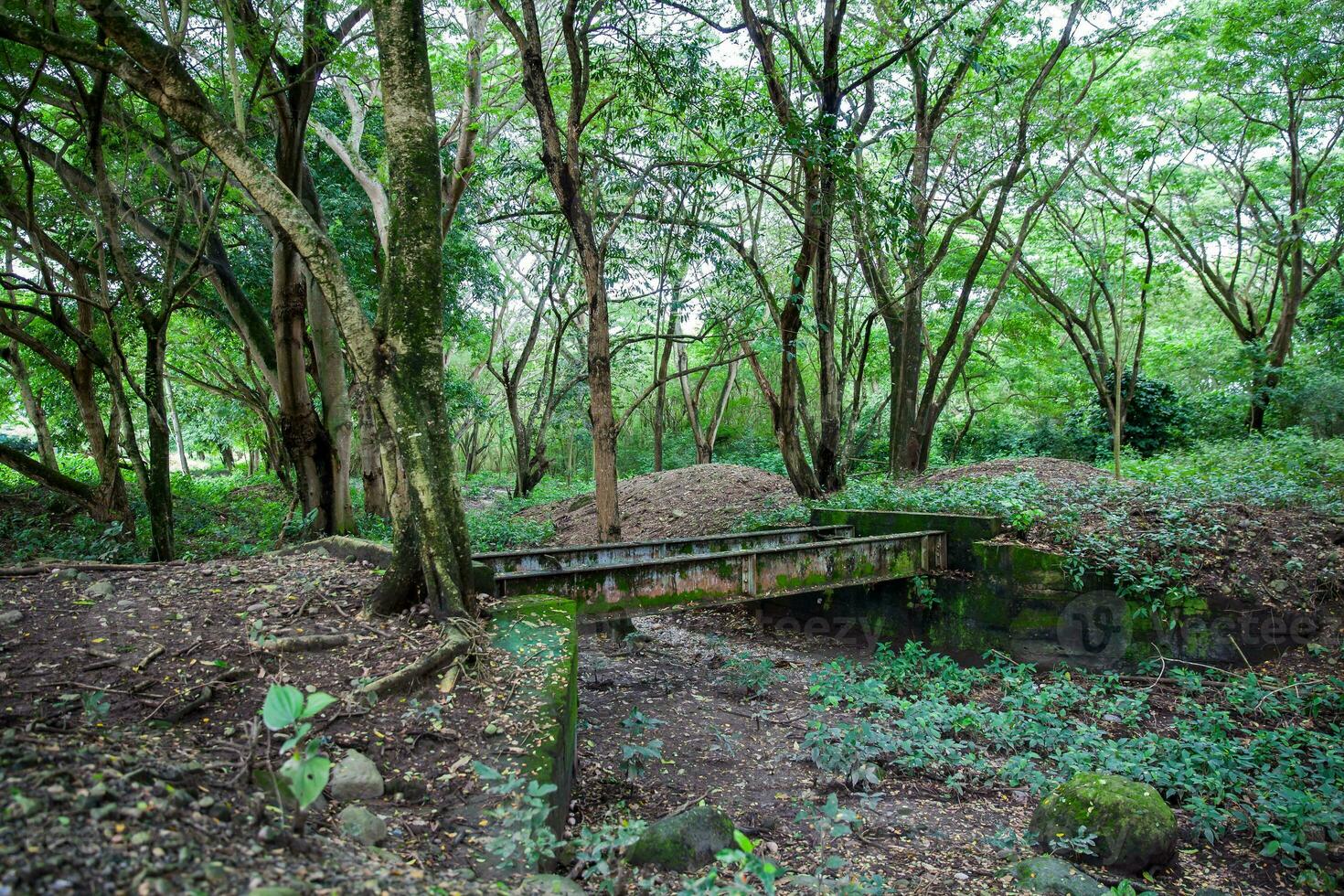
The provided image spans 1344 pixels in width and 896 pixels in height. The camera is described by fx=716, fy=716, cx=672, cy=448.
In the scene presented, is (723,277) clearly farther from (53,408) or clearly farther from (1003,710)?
(53,408)

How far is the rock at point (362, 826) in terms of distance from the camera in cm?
237

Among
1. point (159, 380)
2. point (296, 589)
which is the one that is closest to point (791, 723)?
point (296, 589)

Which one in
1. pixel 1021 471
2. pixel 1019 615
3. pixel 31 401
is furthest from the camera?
pixel 31 401

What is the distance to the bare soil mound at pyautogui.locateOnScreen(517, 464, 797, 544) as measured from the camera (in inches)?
429

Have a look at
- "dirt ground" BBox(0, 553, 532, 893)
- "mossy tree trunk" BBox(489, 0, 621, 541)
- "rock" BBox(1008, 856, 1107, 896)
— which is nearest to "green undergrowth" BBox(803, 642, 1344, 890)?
"rock" BBox(1008, 856, 1107, 896)

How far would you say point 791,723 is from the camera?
5.70 metres

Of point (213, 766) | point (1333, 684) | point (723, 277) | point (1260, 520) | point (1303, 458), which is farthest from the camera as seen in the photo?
point (723, 277)

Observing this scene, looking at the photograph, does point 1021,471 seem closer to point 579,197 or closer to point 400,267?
point 579,197

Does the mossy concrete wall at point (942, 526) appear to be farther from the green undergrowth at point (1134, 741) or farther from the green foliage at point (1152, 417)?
the green foliage at point (1152, 417)

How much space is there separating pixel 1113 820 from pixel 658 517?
8.44 m

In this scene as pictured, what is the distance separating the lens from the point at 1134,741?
512cm

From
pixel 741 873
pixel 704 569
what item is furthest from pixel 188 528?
pixel 741 873

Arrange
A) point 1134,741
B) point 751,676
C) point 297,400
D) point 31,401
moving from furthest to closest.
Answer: point 31,401
point 297,400
point 751,676
point 1134,741

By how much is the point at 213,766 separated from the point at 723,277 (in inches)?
417
